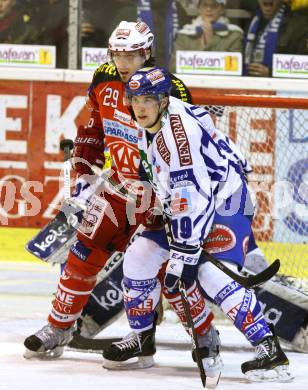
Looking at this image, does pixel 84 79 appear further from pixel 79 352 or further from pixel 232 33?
pixel 79 352

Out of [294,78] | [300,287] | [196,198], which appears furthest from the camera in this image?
[294,78]

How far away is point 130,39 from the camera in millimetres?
4914

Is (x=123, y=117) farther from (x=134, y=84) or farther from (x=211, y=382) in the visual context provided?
(x=211, y=382)

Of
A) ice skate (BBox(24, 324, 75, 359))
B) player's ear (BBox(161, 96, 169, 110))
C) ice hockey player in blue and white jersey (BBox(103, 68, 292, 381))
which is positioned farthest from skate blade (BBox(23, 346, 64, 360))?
player's ear (BBox(161, 96, 169, 110))

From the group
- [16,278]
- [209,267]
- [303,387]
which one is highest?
[209,267]

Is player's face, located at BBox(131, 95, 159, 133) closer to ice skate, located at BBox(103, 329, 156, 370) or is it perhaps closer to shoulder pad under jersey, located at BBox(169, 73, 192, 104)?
shoulder pad under jersey, located at BBox(169, 73, 192, 104)

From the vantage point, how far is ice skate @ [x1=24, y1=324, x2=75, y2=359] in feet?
16.4

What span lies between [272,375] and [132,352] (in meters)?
0.63

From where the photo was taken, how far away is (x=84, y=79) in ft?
25.7

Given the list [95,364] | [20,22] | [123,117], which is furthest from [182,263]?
[20,22]

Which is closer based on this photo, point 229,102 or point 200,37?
point 229,102

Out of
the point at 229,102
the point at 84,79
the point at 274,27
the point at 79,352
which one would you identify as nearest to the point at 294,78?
the point at 274,27

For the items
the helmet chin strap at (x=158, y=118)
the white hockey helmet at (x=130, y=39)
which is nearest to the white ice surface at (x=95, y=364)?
the helmet chin strap at (x=158, y=118)

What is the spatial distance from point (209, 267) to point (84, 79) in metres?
3.51
